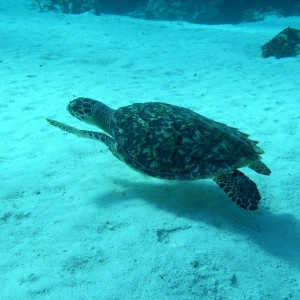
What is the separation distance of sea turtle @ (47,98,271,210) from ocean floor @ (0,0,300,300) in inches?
18.2

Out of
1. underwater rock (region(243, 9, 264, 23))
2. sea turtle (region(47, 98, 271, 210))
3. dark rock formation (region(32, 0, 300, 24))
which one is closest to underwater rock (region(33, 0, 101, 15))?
dark rock formation (region(32, 0, 300, 24))

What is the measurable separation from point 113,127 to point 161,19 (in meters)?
20.3

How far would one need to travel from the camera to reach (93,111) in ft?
16.0

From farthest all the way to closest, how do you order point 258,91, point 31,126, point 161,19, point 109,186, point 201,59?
1. point 161,19
2. point 201,59
3. point 258,91
4. point 31,126
5. point 109,186

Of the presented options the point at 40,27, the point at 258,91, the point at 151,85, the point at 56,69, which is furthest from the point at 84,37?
the point at 258,91

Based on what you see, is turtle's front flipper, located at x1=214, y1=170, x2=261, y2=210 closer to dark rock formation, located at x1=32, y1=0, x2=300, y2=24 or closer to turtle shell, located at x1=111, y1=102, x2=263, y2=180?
turtle shell, located at x1=111, y1=102, x2=263, y2=180

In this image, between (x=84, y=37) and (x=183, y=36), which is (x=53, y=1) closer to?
(x=84, y=37)

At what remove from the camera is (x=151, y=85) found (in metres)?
7.79

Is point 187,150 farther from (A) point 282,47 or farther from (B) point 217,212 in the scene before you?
(A) point 282,47

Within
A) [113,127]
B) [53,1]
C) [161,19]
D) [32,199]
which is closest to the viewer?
[32,199]

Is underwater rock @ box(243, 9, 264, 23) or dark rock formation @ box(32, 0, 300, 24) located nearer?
underwater rock @ box(243, 9, 264, 23)

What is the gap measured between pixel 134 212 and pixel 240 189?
1.24 m

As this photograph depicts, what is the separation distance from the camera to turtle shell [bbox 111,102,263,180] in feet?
10.8

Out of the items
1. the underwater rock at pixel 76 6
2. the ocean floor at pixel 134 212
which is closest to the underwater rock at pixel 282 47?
the ocean floor at pixel 134 212
